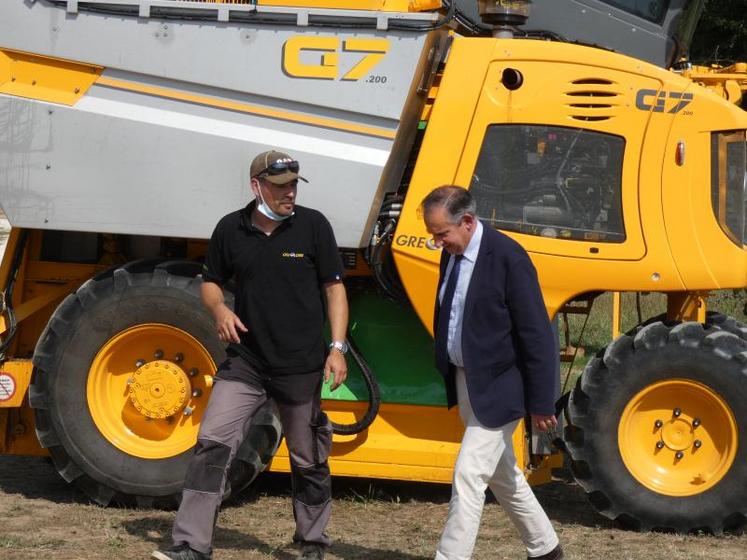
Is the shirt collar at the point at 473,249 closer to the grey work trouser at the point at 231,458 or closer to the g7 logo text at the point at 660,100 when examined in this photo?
the grey work trouser at the point at 231,458

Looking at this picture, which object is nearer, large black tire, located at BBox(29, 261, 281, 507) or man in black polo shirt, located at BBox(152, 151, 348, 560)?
man in black polo shirt, located at BBox(152, 151, 348, 560)

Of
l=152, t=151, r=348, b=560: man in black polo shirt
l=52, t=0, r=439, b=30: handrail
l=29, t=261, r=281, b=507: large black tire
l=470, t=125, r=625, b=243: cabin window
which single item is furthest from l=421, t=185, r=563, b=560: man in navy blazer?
l=29, t=261, r=281, b=507: large black tire

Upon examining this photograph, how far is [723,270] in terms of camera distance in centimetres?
695

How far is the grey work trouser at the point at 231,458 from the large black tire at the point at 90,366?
1230 mm

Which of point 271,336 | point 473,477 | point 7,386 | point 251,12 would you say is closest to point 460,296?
point 473,477

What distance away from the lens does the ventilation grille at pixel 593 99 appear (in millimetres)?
6965

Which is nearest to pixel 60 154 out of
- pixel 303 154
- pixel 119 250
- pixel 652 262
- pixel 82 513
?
pixel 119 250

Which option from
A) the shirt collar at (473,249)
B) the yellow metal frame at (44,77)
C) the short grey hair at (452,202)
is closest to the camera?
the short grey hair at (452,202)

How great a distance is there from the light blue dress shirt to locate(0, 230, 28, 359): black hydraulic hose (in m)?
2.92

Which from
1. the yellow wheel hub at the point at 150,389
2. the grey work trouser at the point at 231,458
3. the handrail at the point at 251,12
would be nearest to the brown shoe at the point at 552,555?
the grey work trouser at the point at 231,458

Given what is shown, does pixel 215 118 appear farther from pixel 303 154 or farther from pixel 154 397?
pixel 154 397

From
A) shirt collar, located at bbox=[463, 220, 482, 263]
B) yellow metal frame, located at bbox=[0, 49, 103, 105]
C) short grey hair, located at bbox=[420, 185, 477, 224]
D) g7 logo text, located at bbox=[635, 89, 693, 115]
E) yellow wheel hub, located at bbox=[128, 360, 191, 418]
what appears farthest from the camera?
yellow wheel hub, located at bbox=[128, 360, 191, 418]

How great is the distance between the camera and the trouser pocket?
595 cm

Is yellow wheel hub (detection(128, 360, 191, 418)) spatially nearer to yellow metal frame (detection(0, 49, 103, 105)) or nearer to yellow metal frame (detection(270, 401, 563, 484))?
yellow metal frame (detection(270, 401, 563, 484))
